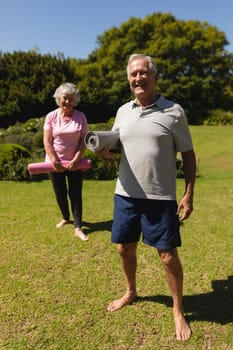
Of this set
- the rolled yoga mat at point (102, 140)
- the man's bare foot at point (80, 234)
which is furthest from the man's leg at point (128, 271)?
the man's bare foot at point (80, 234)

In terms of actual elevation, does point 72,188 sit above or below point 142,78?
below

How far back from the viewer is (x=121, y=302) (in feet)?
8.97

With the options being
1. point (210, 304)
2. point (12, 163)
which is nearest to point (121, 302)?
point (210, 304)

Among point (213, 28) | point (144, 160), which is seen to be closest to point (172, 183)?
point (144, 160)

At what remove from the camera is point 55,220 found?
4746 millimetres

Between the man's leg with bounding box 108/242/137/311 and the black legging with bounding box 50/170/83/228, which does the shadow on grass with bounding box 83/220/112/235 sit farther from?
the man's leg with bounding box 108/242/137/311

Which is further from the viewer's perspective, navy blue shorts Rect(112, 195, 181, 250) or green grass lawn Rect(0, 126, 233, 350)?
green grass lawn Rect(0, 126, 233, 350)

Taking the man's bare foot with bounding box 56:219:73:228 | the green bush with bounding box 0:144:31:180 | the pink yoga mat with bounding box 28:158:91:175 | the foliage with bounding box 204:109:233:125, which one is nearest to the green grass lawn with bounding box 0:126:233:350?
the man's bare foot with bounding box 56:219:73:228

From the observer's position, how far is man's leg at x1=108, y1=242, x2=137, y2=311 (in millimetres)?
2541

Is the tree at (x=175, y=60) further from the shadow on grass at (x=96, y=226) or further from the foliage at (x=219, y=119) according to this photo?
the shadow on grass at (x=96, y=226)

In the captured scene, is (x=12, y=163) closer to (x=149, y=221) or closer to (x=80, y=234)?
(x=80, y=234)

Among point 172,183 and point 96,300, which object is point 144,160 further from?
point 96,300

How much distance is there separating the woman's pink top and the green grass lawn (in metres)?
1.08

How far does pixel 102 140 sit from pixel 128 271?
113 centimetres
